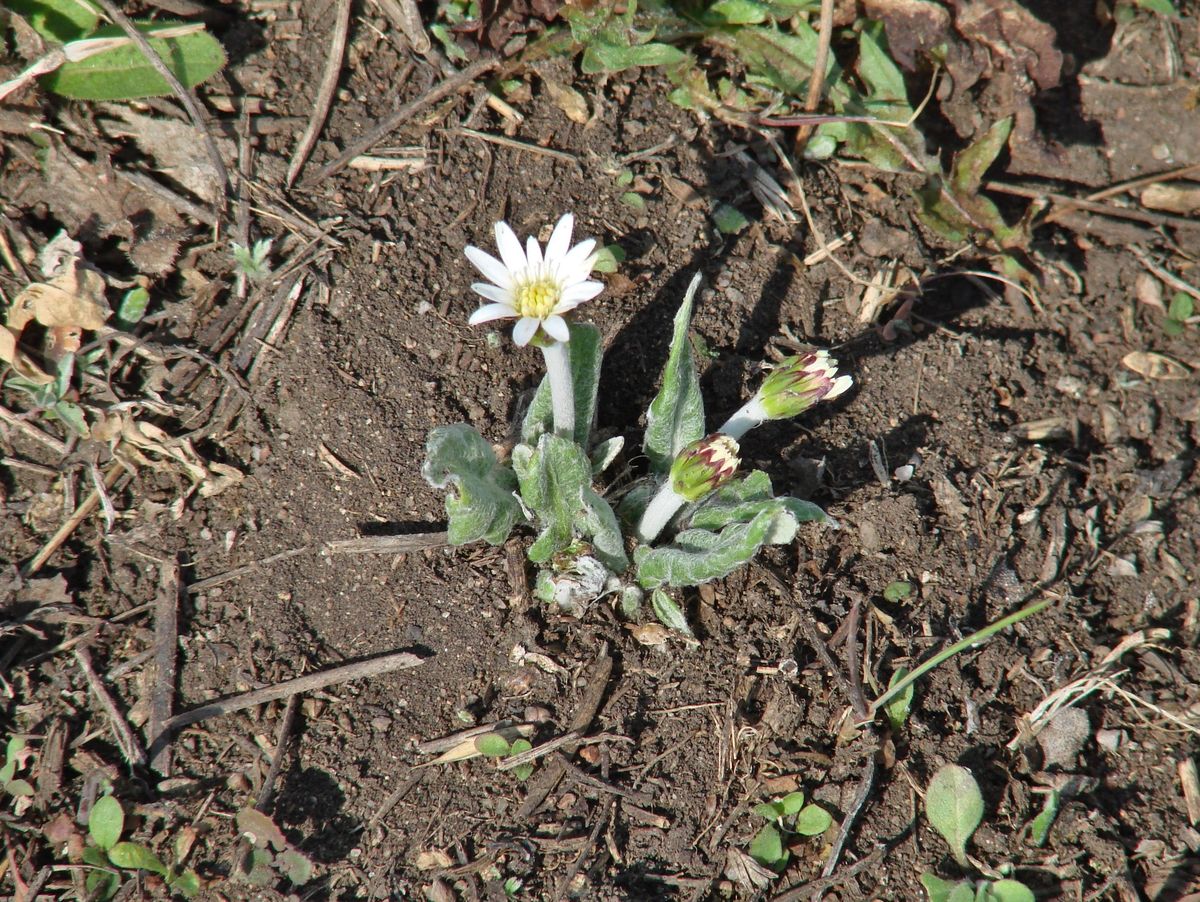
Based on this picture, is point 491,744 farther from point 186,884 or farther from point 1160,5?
point 1160,5

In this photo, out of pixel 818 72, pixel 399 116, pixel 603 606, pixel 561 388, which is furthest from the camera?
pixel 818 72

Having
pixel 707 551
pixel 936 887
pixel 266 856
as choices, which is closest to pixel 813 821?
pixel 936 887

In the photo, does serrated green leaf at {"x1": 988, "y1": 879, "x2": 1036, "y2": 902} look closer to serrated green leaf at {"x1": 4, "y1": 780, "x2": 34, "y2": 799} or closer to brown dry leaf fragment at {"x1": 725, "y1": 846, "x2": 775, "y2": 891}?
brown dry leaf fragment at {"x1": 725, "y1": 846, "x2": 775, "y2": 891}

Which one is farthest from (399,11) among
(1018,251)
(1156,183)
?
(1156,183)

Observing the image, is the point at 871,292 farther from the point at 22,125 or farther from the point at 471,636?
the point at 22,125

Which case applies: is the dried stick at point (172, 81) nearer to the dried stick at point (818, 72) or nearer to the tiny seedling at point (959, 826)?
the dried stick at point (818, 72)

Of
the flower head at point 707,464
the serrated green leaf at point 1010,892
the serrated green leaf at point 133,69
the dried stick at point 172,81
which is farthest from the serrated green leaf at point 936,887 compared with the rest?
the serrated green leaf at point 133,69

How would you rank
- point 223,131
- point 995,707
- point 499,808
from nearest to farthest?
1. point 499,808
2. point 995,707
3. point 223,131
